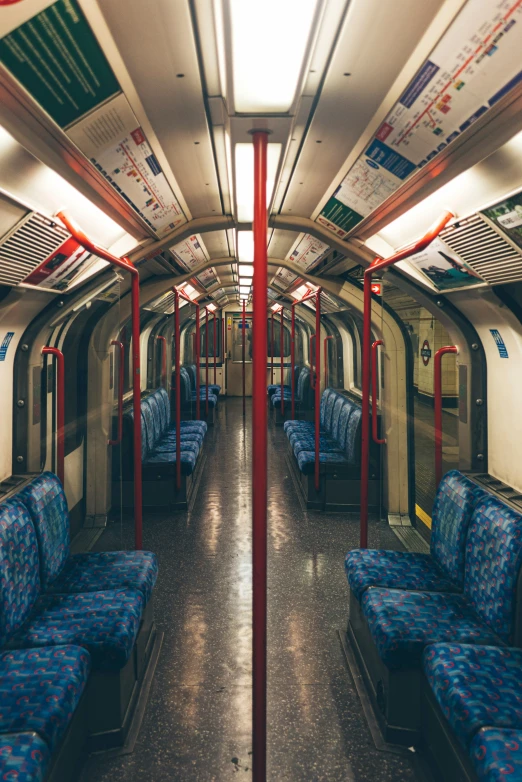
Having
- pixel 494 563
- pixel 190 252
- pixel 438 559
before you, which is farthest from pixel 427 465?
pixel 190 252

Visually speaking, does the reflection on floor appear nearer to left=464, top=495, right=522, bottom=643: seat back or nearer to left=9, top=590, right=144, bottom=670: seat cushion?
left=464, top=495, right=522, bottom=643: seat back

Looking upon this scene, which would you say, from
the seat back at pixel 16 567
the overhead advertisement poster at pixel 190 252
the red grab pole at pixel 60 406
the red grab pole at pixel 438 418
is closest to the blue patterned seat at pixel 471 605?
the red grab pole at pixel 438 418

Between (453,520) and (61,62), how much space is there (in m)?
2.89

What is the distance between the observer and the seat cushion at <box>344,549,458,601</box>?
122 inches

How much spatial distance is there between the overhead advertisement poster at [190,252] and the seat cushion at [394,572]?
3.15 m

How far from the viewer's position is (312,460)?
6.14 m

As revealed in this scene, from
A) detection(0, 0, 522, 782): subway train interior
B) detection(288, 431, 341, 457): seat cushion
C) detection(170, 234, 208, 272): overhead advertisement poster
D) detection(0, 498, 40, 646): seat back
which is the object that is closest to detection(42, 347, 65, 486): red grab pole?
detection(0, 0, 522, 782): subway train interior

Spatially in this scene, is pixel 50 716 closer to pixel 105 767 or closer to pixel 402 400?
pixel 105 767

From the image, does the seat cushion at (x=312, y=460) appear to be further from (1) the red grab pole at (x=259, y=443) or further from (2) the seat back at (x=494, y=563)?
(1) the red grab pole at (x=259, y=443)

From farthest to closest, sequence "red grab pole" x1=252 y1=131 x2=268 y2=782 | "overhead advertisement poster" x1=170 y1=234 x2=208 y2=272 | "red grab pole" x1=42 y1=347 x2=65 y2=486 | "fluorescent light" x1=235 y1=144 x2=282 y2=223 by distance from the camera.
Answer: "overhead advertisement poster" x1=170 y1=234 x2=208 y2=272
"red grab pole" x1=42 y1=347 x2=65 y2=486
"fluorescent light" x1=235 y1=144 x2=282 y2=223
"red grab pole" x1=252 y1=131 x2=268 y2=782

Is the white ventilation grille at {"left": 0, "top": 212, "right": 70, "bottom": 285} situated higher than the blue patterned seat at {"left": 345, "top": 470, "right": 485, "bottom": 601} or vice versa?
the white ventilation grille at {"left": 0, "top": 212, "right": 70, "bottom": 285}

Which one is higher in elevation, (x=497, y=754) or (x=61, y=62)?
(x=61, y=62)

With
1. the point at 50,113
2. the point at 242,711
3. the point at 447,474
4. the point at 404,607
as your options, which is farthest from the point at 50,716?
the point at 447,474

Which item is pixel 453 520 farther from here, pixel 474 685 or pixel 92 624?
pixel 92 624
